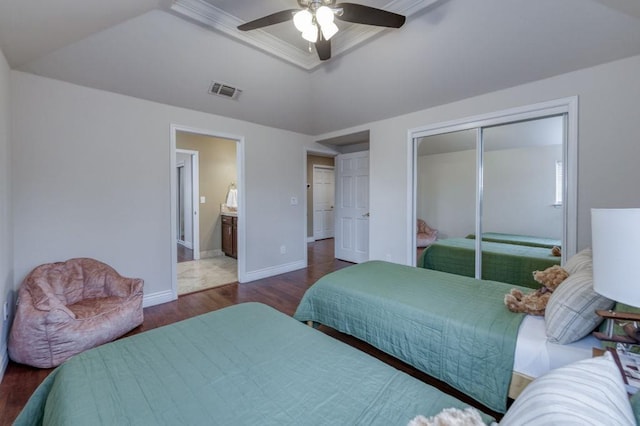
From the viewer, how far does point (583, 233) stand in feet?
8.34

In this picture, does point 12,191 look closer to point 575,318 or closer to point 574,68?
point 575,318

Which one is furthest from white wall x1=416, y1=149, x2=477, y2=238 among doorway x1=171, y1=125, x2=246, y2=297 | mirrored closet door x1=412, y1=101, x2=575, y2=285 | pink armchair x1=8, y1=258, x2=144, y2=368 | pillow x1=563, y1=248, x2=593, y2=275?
pink armchair x1=8, y1=258, x2=144, y2=368

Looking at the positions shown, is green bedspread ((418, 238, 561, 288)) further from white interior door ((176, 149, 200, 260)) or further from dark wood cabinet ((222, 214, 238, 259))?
white interior door ((176, 149, 200, 260))

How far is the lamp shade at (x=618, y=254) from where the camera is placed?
88cm

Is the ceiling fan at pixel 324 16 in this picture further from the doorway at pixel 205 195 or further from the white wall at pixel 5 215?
the doorway at pixel 205 195

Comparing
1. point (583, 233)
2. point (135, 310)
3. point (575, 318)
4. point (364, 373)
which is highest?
point (583, 233)

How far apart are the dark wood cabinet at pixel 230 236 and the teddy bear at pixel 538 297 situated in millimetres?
4485

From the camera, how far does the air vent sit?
10.7 ft

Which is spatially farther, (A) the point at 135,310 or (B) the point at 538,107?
(B) the point at 538,107

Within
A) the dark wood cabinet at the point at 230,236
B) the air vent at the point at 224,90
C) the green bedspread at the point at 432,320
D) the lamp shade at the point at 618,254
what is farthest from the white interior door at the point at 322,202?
the lamp shade at the point at 618,254

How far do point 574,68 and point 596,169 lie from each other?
920 millimetres

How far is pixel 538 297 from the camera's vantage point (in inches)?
64.2

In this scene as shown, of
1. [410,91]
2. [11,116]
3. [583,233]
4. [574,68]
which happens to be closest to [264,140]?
[410,91]

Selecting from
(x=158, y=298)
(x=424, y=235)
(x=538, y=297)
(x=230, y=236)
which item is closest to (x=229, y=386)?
(x=538, y=297)
